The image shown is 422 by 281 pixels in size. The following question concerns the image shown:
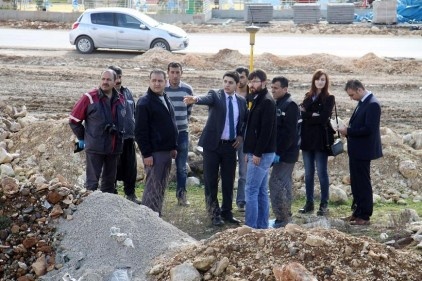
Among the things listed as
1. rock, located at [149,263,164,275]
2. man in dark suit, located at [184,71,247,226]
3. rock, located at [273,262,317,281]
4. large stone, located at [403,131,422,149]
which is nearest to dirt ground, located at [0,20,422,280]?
large stone, located at [403,131,422,149]

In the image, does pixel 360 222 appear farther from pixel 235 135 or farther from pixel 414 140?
pixel 414 140

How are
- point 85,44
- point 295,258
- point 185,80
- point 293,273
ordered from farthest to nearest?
point 85,44 → point 185,80 → point 295,258 → point 293,273

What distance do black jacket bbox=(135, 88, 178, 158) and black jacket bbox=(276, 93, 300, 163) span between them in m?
1.28

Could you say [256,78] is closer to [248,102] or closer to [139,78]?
[248,102]

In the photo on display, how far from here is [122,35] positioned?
1030 inches

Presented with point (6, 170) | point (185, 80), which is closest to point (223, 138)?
point (6, 170)

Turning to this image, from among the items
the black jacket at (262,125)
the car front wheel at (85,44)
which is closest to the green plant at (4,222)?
the black jacket at (262,125)

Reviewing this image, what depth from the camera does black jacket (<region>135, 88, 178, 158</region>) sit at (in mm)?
10289

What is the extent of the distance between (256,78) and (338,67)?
1387 cm

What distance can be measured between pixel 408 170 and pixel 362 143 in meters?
2.55

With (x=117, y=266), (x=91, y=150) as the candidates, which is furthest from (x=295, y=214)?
(x=117, y=266)

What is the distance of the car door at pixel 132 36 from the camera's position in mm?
26219

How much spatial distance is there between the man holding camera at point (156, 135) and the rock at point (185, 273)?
9.73 feet

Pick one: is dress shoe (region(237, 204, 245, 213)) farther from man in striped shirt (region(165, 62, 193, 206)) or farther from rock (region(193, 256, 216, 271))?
rock (region(193, 256, 216, 271))
